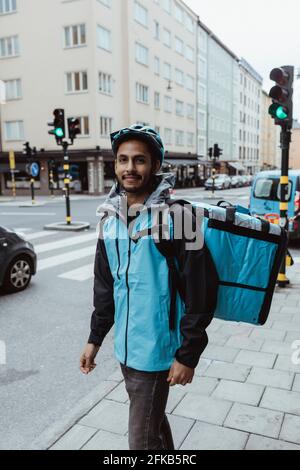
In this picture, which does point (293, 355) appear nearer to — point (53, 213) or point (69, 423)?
point (69, 423)

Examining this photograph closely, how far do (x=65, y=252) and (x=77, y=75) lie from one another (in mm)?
25282

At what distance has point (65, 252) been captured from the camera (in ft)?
34.0

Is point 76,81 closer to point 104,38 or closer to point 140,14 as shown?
point 104,38

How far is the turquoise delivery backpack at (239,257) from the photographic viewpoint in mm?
2004

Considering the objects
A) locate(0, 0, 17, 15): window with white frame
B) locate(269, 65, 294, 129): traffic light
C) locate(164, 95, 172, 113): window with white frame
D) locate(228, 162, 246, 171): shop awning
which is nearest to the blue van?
locate(269, 65, 294, 129): traffic light

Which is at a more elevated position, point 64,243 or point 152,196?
point 152,196

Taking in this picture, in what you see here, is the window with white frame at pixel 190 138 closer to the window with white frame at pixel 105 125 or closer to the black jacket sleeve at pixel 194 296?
the window with white frame at pixel 105 125

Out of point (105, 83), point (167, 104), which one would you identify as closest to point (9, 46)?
point (105, 83)

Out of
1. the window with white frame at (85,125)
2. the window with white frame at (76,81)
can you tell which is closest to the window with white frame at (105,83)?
the window with white frame at (76,81)

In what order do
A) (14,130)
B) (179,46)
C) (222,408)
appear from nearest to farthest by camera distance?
(222,408), (14,130), (179,46)

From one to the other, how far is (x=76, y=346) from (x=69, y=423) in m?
1.70

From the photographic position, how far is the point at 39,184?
115 feet
